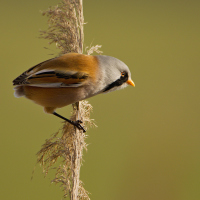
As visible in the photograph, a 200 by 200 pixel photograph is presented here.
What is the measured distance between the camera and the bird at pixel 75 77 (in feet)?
8.75

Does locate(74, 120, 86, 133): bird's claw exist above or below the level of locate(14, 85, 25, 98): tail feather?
below

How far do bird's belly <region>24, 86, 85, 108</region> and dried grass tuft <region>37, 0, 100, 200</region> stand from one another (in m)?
0.15

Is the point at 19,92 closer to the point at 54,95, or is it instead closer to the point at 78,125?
the point at 54,95

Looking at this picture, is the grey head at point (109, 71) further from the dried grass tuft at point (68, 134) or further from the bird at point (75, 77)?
the dried grass tuft at point (68, 134)

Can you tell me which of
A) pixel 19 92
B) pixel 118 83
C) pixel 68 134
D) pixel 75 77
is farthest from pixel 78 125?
pixel 19 92

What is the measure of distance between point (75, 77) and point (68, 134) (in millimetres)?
502

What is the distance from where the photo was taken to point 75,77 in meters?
Result: 2.66

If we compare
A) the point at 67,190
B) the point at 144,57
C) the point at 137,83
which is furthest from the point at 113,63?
the point at 144,57

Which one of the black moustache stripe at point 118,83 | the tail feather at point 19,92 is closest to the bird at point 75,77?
the black moustache stripe at point 118,83

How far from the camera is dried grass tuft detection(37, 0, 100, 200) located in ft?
7.96

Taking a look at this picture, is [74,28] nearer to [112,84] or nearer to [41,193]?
[112,84]

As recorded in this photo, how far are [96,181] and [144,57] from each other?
501 centimetres

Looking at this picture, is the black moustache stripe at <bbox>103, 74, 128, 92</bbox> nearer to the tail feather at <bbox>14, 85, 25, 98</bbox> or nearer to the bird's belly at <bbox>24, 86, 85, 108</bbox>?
the bird's belly at <bbox>24, 86, 85, 108</bbox>

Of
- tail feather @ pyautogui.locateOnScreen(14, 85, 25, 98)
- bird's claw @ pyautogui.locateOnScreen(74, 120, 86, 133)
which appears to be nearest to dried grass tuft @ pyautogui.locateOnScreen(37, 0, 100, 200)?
bird's claw @ pyautogui.locateOnScreen(74, 120, 86, 133)
